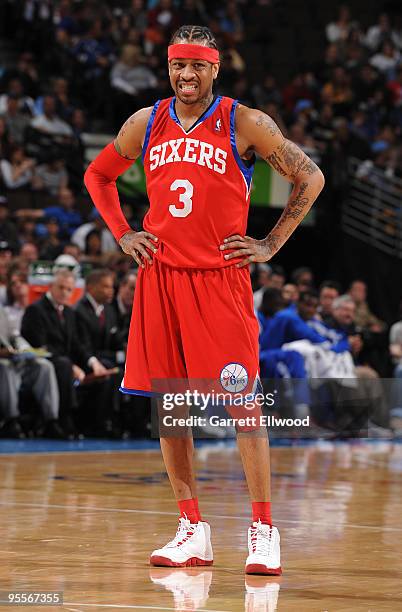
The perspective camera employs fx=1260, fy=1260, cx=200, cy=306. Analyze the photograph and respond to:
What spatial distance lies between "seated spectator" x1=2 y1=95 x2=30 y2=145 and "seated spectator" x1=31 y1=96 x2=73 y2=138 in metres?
0.45

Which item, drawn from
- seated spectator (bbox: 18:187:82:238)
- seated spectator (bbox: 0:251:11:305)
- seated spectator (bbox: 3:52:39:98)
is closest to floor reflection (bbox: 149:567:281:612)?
seated spectator (bbox: 0:251:11:305)

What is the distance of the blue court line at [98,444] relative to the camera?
10234mm

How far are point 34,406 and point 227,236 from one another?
657 centimetres

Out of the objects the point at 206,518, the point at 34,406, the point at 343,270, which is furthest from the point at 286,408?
the point at 343,270

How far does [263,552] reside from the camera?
475 centimetres

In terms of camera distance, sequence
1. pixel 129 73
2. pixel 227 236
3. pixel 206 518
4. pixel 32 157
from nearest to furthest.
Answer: pixel 227 236 → pixel 206 518 → pixel 32 157 → pixel 129 73

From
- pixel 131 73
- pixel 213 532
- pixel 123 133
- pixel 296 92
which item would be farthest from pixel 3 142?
pixel 123 133

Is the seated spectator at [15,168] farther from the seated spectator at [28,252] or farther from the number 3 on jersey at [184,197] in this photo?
the number 3 on jersey at [184,197]

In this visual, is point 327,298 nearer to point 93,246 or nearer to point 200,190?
point 93,246

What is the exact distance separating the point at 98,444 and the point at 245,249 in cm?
641

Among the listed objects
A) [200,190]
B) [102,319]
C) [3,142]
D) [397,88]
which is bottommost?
[102,319]

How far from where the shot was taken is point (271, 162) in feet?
16.7

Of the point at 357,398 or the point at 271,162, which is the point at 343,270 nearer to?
the point at 357,398

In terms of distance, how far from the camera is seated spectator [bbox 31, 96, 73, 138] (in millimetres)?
15336
